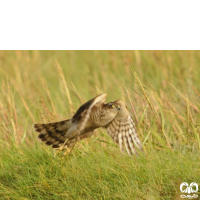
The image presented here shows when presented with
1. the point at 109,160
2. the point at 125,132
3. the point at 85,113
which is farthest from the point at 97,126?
the point at 109,160

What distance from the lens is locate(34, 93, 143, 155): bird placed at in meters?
A: 5.63

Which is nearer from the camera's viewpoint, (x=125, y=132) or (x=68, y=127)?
(x=125, y=132)

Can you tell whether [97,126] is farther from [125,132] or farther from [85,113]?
[125,132]

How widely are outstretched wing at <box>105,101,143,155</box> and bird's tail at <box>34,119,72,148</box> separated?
1.74 ft

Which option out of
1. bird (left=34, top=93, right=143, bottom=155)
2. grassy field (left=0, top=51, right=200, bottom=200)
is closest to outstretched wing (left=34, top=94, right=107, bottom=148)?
bird (left=34, top=93, right=143, bottom=155)

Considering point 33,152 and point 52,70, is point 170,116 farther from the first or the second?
point 52,70

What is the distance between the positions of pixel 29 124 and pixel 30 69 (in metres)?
2.81

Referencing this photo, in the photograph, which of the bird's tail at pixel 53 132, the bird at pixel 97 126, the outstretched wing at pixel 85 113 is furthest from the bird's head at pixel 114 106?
the bird's tail at pixel 53 132

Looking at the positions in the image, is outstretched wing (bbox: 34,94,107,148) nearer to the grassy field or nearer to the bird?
the bird

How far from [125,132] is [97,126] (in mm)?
305

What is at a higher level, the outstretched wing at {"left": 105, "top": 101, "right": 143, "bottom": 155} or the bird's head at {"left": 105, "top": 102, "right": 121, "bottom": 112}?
the bird's head at {"left": 105, "top": 102, "right": 121, "bottom": 112}

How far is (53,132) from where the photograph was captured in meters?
6.03

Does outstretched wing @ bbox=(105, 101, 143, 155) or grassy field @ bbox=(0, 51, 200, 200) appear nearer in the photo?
grassy field @ bbox=(0, 51, 200, 200)

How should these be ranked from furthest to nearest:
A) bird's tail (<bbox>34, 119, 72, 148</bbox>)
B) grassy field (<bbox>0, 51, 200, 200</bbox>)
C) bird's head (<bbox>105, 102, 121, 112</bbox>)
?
bird's tail (<bbox>34, 119, 72, 148</bbox>), bird's head (<bbox>105, 102, 121, 112</bbox>), grassy field (<bbox>0, 51, 200, 200</bbox>)
